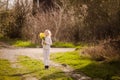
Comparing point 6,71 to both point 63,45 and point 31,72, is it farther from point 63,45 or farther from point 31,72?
point 63,45

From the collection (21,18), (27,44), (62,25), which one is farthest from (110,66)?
(21,18)

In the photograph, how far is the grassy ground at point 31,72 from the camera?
16.9 m

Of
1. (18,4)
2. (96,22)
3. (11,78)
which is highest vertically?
(18,4)

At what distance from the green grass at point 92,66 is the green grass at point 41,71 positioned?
1.31m

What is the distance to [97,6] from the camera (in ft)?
73.0

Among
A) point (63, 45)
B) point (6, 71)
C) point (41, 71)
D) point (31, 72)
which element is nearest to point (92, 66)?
point (41, 71)

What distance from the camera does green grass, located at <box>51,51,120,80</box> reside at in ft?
58.2

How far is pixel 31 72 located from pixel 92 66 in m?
3.54

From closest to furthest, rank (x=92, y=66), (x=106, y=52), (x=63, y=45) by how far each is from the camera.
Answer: (x=92, y=66)
(x=106, y=52)
(x=63, y=45)

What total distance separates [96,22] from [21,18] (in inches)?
932

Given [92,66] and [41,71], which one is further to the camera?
[92,66]

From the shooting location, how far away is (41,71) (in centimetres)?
1858

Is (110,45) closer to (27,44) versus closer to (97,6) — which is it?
(97,6)

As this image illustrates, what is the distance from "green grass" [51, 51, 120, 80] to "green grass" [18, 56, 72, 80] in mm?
1315
